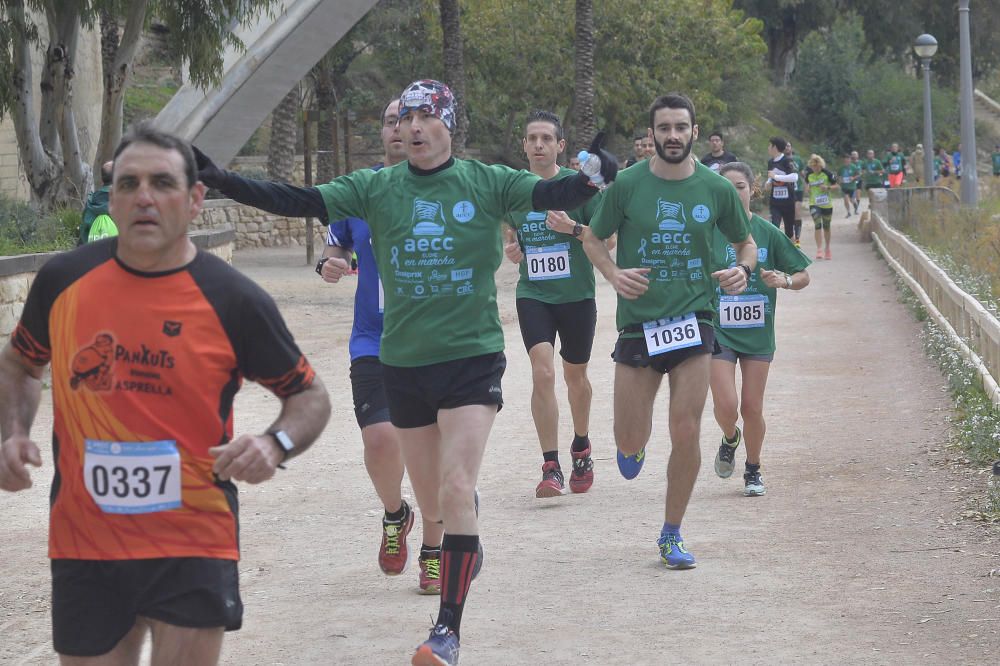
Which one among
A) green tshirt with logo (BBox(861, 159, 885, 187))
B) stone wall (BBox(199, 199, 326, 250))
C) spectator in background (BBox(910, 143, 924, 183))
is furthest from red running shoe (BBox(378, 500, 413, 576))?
spectator in background (BBox(910, 143, 924, 183))

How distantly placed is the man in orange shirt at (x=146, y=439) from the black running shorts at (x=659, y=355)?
3.54 metres

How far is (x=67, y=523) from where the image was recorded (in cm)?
360

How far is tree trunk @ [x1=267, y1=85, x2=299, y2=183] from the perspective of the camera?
3522 centimetres

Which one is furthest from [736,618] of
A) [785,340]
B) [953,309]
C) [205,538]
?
[785,340]

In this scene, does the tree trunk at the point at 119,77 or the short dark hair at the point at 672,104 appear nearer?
the short dark hair at the point at 672,104

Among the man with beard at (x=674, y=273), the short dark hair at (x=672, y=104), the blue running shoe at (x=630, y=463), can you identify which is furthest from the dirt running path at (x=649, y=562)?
the short dark hair at (x=672, y=104)

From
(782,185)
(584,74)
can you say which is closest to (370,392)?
(782,185)

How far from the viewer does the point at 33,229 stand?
17.3 metres

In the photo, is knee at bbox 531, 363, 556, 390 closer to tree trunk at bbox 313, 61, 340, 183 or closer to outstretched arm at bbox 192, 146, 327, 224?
outstretched arm at bbox 192, 146, 327, 224

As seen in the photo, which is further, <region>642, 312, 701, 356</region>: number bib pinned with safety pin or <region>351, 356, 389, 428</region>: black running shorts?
<region>642, 312, 701, 356</region>: number bib pinned with safety pin

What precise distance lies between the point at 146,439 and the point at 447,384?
91.1 inches

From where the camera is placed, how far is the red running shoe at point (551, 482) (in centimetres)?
867

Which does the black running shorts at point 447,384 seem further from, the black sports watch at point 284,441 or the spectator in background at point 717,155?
the spectator in background at point 717,155

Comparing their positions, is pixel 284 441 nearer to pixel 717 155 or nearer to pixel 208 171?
pixel 208 171
